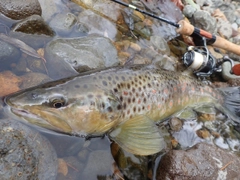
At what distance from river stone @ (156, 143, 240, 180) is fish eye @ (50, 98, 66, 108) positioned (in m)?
1.41

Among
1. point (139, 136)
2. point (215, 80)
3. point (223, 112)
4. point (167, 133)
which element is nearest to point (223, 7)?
point (215, 80)

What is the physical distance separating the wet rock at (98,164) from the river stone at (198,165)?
0.63 m

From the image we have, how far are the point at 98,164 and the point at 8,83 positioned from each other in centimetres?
145

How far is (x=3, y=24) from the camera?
12.6ft

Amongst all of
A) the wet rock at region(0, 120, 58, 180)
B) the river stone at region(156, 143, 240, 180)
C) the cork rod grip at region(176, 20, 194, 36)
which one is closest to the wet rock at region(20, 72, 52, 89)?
the wet rock at region(0, 120, 58, 180)

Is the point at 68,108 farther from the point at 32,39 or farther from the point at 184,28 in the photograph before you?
the point at 184,28

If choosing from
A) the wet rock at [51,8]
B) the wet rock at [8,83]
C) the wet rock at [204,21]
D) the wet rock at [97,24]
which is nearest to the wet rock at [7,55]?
the wet rock at [8,83]

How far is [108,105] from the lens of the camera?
9.86 ft

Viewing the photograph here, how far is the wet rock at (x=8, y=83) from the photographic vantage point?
2.99m

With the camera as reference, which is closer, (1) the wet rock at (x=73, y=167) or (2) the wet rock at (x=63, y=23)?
(1) the wet rock at (x=73, y=167)

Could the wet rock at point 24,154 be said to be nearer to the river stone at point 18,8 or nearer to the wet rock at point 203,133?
the river stone at point 18,8

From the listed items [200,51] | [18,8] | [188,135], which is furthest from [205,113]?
[18,8]

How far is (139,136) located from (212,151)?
1053 millimetres

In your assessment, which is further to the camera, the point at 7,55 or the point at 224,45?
the point at 224,45
